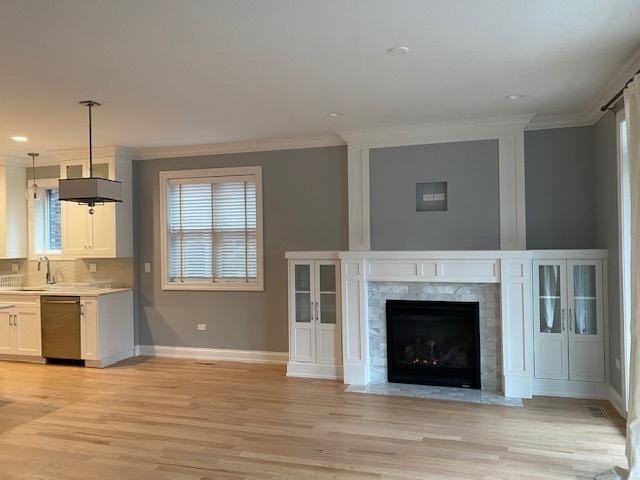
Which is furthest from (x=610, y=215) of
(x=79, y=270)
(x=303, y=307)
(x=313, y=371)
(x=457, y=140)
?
(x=79, y=270)

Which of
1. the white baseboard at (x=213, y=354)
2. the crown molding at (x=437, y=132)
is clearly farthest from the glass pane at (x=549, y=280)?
the white baseboard at (x=213, y=354)

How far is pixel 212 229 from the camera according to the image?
19.5ft

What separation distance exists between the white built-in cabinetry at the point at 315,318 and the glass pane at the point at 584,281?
2349 mm

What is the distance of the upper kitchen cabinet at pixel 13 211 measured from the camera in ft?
20.6

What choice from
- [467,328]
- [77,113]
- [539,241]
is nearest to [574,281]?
[539,241]

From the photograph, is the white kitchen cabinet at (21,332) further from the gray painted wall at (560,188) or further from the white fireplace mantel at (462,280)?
the gray painted wall at (560,188)

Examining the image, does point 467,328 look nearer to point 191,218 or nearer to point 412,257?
point 412,257

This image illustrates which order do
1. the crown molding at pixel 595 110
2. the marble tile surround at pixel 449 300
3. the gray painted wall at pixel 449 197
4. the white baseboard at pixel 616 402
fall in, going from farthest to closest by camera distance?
the gray painted wall at pixel 449 197, the marble tile surround at pixel 449 300, the white baseboard at pixel 616 402, the crown molding at pixel 595 110

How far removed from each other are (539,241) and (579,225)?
1.35 feet

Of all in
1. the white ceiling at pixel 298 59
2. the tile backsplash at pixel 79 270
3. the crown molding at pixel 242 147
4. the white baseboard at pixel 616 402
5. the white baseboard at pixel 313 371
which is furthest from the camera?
the tile backsplash at pixel 79 270

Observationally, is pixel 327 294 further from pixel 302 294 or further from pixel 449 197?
pixel 449 197

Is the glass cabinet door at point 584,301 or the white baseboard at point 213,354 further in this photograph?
the white baseboard at point 213,354

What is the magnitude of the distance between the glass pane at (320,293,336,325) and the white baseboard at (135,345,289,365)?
0.86m

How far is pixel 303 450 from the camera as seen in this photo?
10.8 ft
